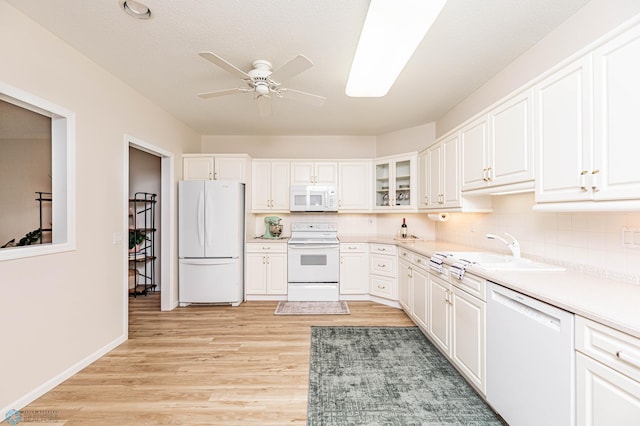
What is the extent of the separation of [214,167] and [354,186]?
2.15 metres

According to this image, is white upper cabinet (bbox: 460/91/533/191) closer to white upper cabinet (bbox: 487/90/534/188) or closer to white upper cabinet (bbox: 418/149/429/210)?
white upper cabinet (bbox: 487/90/534/188)

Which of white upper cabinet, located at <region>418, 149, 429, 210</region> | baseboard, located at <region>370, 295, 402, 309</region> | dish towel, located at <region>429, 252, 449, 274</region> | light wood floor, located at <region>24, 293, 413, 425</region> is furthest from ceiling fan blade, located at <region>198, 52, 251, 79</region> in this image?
baseboard, located at <region>370, 295, 402, 309</region>

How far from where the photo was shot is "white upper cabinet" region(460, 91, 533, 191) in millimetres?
1894

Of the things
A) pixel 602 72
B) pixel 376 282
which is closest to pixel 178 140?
pixel 376 282

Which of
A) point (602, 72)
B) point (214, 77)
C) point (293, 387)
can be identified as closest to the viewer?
point (602, 72)

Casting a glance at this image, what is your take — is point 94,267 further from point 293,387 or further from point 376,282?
point 376,282

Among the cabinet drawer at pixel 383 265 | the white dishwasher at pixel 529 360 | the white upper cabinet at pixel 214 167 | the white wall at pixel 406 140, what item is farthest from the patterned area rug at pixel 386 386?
the white wall at pixel 406 140

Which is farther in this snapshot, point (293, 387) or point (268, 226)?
point (268, 226)

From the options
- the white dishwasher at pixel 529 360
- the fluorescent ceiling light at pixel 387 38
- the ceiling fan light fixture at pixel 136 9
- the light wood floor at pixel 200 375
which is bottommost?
the light wood floor at pixel 200 375

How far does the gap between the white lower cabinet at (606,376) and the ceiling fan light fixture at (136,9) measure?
9.53 feet

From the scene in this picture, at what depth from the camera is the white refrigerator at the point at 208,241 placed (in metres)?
3.89

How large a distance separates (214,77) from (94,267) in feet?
6.69

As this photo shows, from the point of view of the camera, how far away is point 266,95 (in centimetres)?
246

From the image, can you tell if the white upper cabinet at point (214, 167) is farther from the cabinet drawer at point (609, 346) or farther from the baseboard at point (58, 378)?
the cabinet drawer at point (609, 346)
